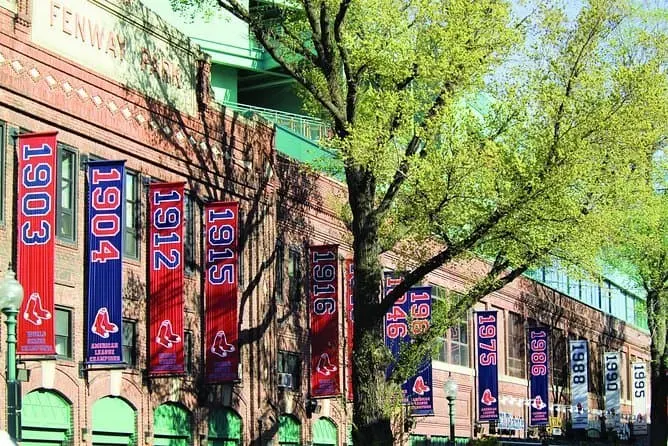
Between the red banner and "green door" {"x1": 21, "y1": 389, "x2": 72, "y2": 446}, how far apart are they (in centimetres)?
1347

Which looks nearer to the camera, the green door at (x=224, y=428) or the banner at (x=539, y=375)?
the green door at (x=224, y=428)

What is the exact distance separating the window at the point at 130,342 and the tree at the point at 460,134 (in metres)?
5.24

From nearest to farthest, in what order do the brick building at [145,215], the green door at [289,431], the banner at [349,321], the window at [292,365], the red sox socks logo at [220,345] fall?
the brick building at [145,215] → the red sox socks logo at [220,345] → the green door at [289,431] → the window at [292,365] → the banner at [349,321]

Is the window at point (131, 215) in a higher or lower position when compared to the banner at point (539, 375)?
higher

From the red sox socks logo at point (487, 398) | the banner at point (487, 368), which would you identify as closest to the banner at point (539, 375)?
the banner at point (487, 368)

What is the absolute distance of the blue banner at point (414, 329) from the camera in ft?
138

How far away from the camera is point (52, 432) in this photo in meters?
26.8

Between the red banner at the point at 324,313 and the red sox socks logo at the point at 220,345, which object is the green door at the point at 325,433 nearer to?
the red banner at the point at 324,313

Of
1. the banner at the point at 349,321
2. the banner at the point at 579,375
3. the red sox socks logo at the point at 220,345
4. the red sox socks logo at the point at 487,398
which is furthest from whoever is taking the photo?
the banner at the point at 579,375

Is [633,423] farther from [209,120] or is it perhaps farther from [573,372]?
[209,120]

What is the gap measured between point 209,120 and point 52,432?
1086 cm

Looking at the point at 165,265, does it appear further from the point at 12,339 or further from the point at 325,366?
the point at 12,339

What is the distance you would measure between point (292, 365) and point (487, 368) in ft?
49.5

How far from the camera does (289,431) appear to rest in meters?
38.5
